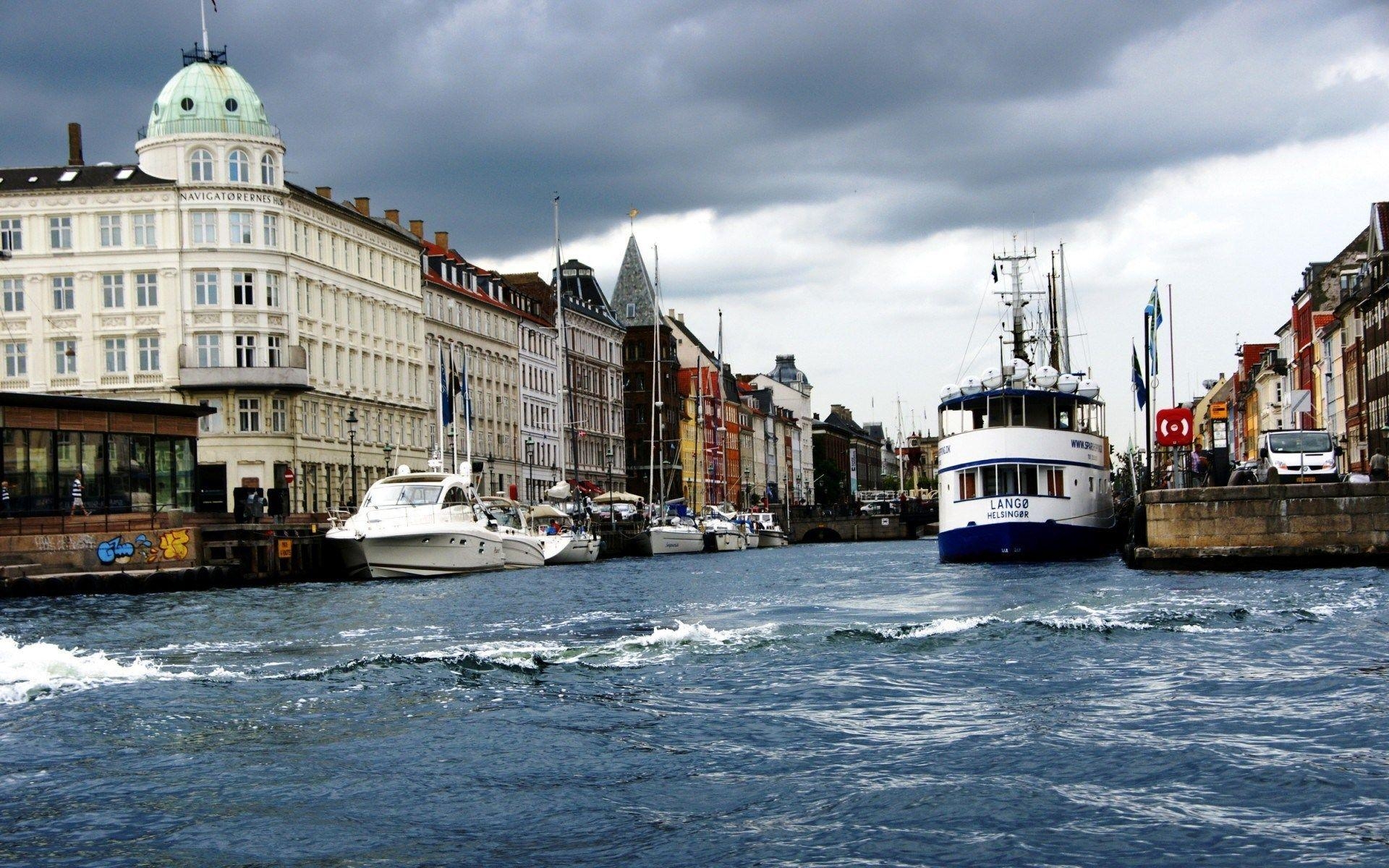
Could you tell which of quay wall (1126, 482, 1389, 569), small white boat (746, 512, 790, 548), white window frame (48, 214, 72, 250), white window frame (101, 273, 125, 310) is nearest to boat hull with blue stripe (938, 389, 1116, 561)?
quay wall (1126, 482, 1389, 569)

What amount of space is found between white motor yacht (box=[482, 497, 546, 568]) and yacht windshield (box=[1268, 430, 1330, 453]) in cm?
2990

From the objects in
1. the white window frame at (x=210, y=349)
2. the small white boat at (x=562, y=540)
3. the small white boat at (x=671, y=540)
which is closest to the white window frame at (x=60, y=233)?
the white window frame at (x=210, y=349)

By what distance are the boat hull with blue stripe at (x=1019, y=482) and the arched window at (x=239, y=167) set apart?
45.0 meters

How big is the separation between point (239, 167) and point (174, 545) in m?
40.6

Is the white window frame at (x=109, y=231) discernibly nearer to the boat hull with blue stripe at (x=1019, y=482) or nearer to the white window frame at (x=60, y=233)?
the white window frame at (x=60, y=233)

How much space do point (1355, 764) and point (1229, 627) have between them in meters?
12.2

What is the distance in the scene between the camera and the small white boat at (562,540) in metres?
79.4

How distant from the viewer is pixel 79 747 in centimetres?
1833

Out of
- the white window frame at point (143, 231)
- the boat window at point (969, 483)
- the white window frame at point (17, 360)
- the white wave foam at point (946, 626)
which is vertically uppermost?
the white window frame at point (143, 231)

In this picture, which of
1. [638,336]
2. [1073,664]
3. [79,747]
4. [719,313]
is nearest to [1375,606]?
[1073,664]

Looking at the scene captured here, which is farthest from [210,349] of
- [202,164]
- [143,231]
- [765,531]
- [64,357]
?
[765,531]

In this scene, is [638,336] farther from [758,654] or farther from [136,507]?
[758,654]

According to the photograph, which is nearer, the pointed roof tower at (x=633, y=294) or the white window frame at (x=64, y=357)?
the white window frame at (x=64, y=357)

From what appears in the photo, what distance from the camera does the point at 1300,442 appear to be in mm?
51719
